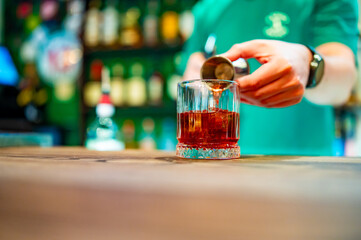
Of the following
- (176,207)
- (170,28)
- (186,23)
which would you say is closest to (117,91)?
(170,28)

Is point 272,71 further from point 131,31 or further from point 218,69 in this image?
point 131,31

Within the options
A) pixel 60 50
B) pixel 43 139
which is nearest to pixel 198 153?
pixel 43 139

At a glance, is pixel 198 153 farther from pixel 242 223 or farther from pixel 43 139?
pixel 43 139

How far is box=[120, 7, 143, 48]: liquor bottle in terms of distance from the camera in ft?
10.0

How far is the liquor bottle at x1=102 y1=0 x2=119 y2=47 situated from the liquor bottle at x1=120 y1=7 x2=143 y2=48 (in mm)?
66

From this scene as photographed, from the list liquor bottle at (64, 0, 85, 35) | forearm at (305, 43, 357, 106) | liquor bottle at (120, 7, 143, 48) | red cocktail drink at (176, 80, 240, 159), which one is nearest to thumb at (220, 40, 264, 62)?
red cocktail drink at (176, 80, 240, 159)

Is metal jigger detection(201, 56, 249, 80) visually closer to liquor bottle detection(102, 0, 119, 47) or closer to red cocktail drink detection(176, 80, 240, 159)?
Result: red cocktail drink detection(176, 80, 240, 159)

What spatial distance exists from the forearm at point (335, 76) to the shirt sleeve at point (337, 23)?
0.12 feet

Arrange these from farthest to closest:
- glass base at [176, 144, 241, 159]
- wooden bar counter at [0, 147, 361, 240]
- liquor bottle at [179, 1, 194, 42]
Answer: liquor bottle at [179, 1, 194, 42] → glass base at [176, 144, 241, 159] → wooden bar counter at [0, 147, 361, 240]

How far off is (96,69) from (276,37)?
2.13m

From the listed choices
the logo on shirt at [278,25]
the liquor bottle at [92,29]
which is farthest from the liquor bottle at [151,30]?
the logo on shirt at [278,25]

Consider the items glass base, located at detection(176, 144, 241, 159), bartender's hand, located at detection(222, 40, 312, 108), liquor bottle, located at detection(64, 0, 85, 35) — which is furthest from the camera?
liquor bottle, located at detection(64, 0, 85, 35)

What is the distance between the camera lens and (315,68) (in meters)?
1.00

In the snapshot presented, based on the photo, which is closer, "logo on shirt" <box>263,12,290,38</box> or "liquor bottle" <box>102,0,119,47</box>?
"logo on shirt" <box>263,12,290,38</box>
